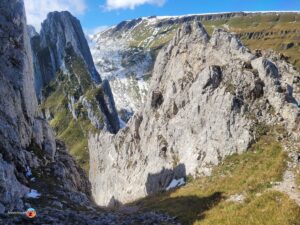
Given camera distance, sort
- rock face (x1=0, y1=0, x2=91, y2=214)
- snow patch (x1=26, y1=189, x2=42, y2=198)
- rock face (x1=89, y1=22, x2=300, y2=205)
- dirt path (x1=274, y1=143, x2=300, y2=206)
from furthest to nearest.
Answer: rock face (x1=89, y1=22, x2=300, y2=205), snow patch (x1=26, y1=189, x2=42, y2=198), rock face (x1=0, y1=0, x2=91, y2=214), dirt path (x1=274, y1=143, x2=300, y2=206)

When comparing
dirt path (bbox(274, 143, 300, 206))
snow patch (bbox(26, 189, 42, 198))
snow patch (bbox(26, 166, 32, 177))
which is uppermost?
snow patch (bbox(26, 166, 32, 177))

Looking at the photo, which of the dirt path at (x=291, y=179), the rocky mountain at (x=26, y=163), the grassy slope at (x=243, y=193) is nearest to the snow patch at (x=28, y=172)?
the rocky mountain at (x=26, y=163)

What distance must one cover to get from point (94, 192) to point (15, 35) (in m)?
63.7

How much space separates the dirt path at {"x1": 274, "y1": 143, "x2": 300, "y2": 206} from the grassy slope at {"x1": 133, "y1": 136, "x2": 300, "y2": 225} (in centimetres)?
62

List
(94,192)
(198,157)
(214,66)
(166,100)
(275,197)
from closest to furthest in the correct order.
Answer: (275,197) < (198,157) < (214,66) < (166,100) < (94,192)

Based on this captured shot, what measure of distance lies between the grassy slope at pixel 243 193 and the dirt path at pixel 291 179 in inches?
24.6

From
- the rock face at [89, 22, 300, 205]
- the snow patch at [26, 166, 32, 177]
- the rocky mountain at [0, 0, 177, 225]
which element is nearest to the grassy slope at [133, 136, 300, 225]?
the rocky mountain at [0, 0, 177, 225]

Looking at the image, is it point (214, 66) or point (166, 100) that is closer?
point (214, 66)

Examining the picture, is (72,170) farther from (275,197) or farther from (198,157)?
(275,197)

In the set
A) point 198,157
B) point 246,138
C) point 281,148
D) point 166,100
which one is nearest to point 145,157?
point 166,100

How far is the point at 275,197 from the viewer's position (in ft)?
113

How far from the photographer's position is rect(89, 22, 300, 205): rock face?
5525 centimetres

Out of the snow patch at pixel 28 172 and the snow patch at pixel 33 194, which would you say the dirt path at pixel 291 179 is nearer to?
the snow patch at pixel 33 194

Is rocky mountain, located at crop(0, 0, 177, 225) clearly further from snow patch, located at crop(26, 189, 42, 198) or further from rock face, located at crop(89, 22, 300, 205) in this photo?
rock face, located at crop(89, 22, 300, 205)
